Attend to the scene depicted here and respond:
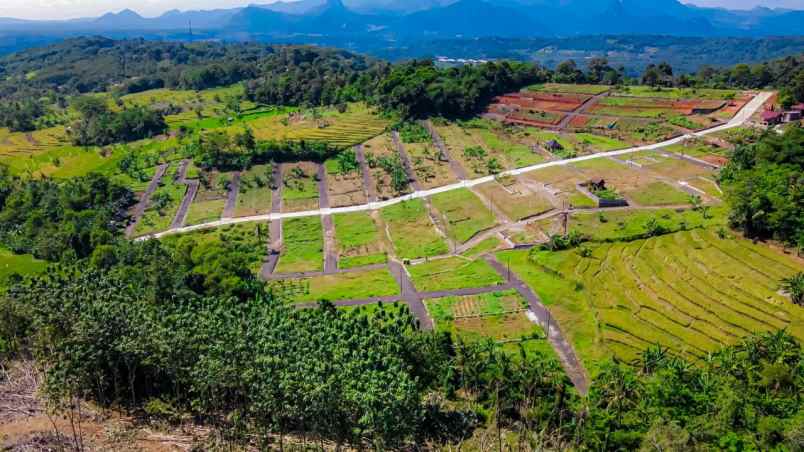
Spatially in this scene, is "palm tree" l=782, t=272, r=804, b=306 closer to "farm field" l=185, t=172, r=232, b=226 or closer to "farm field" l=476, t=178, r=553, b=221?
"farm field" l=476, t=178, r=553, b=221

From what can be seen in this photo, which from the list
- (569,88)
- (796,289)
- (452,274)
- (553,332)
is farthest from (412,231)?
(569,88)

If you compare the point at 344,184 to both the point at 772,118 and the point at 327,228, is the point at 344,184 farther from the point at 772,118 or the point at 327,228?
the point at 772,118

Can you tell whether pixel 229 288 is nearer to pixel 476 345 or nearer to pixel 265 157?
pixel 476 345

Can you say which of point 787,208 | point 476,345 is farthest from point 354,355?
point 787,208

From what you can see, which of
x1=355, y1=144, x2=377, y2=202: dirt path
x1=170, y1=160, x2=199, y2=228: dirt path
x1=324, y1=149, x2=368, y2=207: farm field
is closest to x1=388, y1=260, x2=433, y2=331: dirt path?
x1=324, y1=149, x2=368, y2=207: farm field

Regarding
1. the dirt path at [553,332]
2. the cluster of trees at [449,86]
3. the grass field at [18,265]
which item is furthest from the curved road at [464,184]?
the cluster of trees at [449,86]

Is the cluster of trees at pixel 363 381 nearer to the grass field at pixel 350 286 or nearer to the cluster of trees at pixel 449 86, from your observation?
the grass field at pixel 350 286

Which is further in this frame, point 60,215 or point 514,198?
point 514,198
